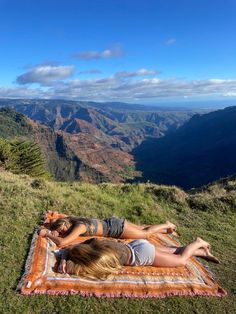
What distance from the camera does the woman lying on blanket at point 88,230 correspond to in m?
7.68

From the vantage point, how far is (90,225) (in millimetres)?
8117

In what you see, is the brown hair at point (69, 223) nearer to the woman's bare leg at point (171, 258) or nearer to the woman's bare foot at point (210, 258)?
the woman's bare leg at point (171, 258)

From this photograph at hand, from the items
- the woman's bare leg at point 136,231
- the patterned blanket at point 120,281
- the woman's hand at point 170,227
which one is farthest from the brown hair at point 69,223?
the woman's hand at point 170,227

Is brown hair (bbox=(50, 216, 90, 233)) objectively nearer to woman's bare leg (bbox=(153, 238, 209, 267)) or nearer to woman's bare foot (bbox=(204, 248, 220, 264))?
woman's bare leg (bbox=(153, 238, 209, 267))

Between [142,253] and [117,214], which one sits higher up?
[142,253]

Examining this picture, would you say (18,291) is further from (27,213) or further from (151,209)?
(151,209)

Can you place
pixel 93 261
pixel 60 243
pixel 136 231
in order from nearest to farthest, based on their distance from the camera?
pixel 93 261
pixel 60 243
pixel 136 231

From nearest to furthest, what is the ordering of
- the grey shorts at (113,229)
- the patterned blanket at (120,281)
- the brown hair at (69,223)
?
the patterned blanket at (120,281) → the brown hair at (69,223) → the grey shorts at (113,229)

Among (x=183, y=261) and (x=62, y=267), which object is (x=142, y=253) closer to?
(x=183, y=261)

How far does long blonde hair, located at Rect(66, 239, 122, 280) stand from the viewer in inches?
263

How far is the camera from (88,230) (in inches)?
317

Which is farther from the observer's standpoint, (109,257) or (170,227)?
(170,227)

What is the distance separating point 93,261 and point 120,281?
0.62 meters

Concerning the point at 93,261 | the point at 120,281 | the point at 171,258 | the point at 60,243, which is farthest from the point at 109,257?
the point at 171,258
